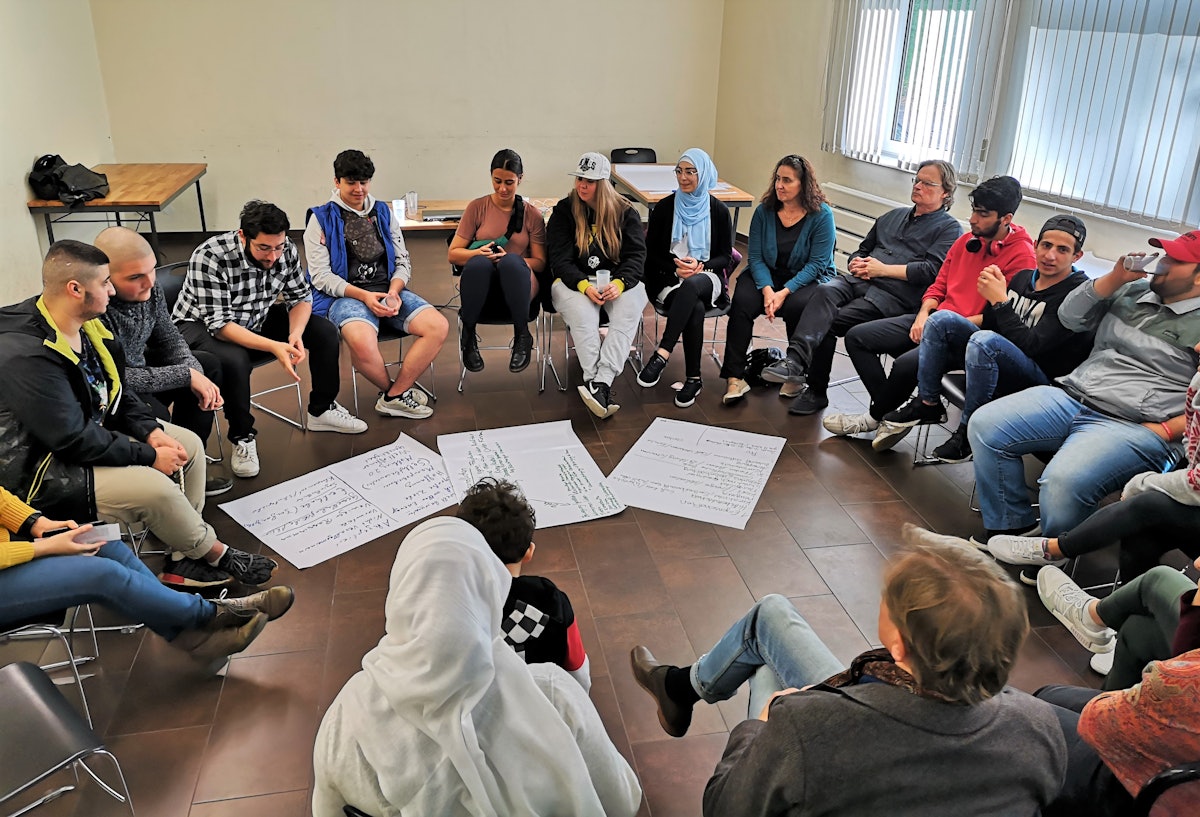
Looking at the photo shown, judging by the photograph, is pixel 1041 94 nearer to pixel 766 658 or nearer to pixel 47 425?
pixel 766 658

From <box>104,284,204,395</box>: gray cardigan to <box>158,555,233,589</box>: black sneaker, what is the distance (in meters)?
0.63

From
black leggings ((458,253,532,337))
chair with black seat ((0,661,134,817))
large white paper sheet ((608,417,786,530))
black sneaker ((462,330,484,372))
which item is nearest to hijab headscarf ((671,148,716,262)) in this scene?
black leggings ((458,253,532,337))

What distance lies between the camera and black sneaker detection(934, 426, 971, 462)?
3648mm

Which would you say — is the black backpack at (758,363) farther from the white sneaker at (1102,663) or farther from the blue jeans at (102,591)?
the blue jeans at (102,591)

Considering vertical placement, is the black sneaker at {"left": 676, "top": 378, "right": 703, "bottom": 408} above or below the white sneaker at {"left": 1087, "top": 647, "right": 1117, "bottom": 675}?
above

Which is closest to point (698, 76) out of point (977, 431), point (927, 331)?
point (927, 331)

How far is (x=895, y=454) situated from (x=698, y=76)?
526 cm

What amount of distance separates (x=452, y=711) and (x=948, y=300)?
3.35 meters

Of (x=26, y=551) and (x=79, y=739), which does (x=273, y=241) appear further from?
(x=79, y=739)

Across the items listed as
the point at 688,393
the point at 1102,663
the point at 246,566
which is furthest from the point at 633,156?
the point at 1102,663

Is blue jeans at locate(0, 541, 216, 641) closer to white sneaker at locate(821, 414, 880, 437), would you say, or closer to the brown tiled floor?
the brown tiled floor

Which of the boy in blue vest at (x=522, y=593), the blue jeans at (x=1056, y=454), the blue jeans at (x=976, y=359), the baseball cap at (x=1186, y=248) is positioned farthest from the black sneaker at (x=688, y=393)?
the boy in blue vest at (x=522, y=593)

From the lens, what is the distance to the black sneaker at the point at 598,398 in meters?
4.12

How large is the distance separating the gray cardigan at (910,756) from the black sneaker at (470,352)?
3.24 metres
